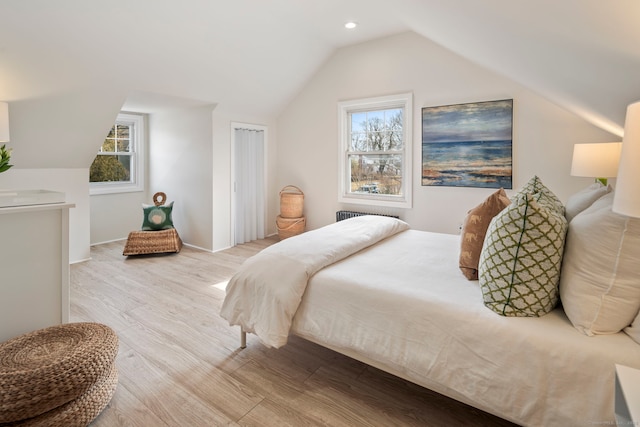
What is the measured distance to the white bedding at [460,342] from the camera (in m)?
1.21

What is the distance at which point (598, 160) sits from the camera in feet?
9.14

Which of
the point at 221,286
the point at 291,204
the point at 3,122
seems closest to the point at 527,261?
the point at 221,286

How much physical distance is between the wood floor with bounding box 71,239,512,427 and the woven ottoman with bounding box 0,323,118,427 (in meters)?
0.14

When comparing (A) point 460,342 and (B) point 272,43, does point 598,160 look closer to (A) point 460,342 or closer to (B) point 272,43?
(A) point 460,342

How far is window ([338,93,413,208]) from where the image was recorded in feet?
14.6

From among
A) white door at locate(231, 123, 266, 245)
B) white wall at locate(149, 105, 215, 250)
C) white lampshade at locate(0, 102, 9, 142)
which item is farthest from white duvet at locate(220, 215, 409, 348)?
white door at locate(231, 123, 266, 245)

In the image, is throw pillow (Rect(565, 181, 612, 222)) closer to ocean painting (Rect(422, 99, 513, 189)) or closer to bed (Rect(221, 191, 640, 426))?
bed (Rect(221, 191, 640, 426))

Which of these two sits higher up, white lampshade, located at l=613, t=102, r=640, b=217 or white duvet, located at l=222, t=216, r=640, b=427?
white lampshade, located at l=613, t=102, r=640, b=217

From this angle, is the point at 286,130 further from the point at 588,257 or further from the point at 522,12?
the point at 588,257

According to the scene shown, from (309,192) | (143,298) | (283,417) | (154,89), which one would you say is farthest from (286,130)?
(283,417)

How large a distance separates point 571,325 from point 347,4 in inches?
135

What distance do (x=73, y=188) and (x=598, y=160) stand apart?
5.41 metres

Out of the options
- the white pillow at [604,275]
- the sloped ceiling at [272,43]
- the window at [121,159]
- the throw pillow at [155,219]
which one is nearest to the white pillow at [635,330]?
the white pillow at [604,275]

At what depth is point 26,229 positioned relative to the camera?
1710 mm
